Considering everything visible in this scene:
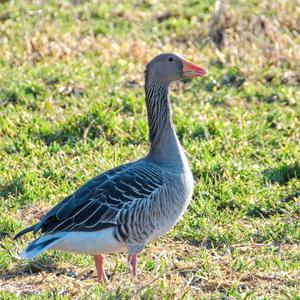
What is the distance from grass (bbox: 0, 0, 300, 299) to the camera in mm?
6656

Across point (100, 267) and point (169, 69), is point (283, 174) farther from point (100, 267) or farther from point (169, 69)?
point (100, 267)

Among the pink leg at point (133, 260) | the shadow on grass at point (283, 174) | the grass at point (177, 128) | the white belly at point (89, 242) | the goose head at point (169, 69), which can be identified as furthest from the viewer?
the shadow on grass at point (283, 174)

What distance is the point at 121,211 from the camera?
630cm

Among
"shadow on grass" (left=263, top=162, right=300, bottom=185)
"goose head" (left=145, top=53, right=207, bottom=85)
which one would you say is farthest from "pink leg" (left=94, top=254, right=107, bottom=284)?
"shadow on grass" (left=263, top=162, right=300, bottom=185)

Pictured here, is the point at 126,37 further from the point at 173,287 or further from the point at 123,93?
the point at 173,287

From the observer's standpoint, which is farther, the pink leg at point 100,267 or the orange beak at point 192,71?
the orange beak at point 192,71

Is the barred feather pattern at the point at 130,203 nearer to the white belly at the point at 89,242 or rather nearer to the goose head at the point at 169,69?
the white belly at the point at 89,242

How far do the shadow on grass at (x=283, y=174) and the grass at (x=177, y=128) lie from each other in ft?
0.04

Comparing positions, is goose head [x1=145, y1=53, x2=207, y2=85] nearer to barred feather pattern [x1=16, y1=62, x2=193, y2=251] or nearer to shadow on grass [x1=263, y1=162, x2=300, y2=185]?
barred feather pattern [x1=16, y1=62, x2=193, y2=251]

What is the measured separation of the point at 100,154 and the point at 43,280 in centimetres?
238

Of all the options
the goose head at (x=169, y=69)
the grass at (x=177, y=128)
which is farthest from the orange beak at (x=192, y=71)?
the grass at (x=177, y=128)

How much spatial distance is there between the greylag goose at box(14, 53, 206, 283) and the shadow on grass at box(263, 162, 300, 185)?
1838mm

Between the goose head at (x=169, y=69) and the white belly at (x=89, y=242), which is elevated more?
the goose head at (x=169, y=69)

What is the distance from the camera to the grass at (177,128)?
21.8 ft
